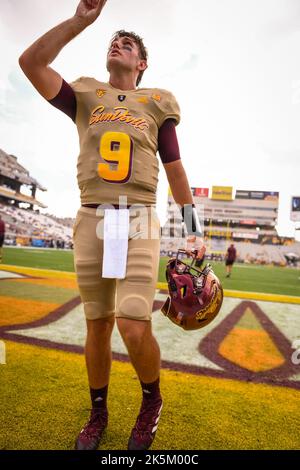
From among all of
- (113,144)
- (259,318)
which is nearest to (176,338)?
(259,318)

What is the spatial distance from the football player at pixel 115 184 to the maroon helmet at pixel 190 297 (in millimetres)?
125

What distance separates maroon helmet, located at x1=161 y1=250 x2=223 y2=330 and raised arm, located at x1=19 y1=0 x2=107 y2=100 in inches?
44.8

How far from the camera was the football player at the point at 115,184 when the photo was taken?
1610 millimetres

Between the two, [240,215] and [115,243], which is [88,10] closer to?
[115,243]

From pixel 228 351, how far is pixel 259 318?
5.78ft

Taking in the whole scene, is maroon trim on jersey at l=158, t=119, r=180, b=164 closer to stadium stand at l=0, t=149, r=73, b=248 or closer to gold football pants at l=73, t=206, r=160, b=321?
gold football pants at l=73, t=206, r=160, b=321

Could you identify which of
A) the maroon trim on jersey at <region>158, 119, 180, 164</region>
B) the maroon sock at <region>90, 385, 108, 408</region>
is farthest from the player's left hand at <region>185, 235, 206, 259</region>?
the maroon sock at <region>90, 385, 108, 408</region>

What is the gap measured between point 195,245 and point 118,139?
699mm

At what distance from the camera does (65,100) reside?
176 cm

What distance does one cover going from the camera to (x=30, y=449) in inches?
61.4

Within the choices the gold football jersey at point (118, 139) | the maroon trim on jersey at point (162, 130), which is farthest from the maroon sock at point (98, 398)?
the maroon trim on jersey at point (162, 130)

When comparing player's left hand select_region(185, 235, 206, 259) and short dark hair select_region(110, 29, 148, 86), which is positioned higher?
short dark hair select_region(110, 29, 148, 86)

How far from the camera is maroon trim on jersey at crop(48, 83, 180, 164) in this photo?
5.76 ft
